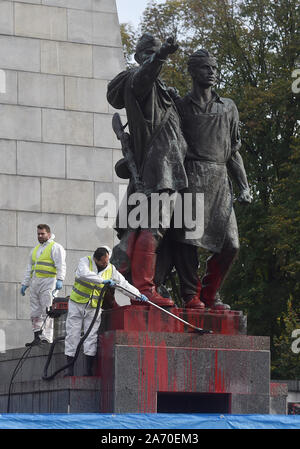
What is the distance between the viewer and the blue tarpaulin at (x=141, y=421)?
355 inches

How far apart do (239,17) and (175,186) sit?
2199 cm

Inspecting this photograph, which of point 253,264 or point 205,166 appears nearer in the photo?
point 205,166

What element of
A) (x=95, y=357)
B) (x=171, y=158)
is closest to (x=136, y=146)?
(x=171, y=158)

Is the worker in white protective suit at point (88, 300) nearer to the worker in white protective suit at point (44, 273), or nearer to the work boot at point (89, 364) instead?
the work boot at point (89, 364)

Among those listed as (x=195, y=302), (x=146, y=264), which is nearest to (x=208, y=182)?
(x=146, y=264)

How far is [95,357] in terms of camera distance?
481 inches

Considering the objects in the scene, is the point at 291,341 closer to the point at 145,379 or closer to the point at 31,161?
the point at 31,161

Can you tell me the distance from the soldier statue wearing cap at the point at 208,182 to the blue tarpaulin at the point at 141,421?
3051 mm

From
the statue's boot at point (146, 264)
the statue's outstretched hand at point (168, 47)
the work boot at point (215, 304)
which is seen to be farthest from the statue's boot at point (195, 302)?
the statue's outstretched hand at point (168, 47)

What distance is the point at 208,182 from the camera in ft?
41.8

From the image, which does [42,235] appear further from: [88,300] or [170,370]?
[170,370]

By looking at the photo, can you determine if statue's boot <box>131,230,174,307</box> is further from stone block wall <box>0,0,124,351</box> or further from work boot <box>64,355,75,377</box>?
stone block wall <box>0,0,124,351</box>

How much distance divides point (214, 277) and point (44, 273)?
376 centimetres
